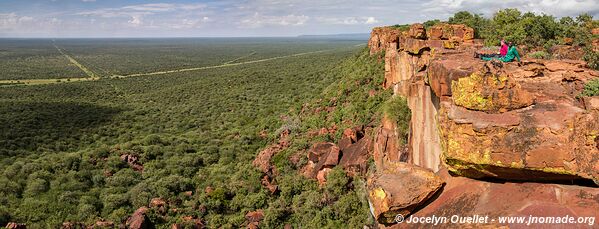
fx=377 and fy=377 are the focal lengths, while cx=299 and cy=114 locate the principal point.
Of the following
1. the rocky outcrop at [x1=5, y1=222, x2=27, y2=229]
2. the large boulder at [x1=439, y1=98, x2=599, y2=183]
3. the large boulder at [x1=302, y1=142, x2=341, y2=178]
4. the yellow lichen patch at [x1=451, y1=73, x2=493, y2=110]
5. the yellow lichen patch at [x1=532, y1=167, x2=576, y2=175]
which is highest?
the yellow lichen patch at [x1=451, y1=73, x2=493, y2=110]

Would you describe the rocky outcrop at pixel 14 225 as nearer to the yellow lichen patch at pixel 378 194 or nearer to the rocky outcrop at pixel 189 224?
the rocky outcrop at pixel 189 224

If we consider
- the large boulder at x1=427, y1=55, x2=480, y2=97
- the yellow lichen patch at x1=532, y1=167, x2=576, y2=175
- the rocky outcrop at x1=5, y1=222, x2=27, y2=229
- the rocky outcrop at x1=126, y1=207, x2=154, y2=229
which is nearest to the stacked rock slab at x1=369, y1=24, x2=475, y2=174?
the large boulder at x1=427, y1=55, x2=480, y2=97

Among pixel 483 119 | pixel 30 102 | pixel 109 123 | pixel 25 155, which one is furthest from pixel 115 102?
pixel 483 119

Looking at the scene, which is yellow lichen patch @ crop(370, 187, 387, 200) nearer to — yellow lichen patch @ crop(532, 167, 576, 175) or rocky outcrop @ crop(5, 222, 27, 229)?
yellow lichen patch @ crop(532, 167, 576, 175)

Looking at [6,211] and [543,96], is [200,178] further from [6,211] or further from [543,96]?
[543,96]

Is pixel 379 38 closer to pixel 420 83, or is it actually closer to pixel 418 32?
pixel 418 32

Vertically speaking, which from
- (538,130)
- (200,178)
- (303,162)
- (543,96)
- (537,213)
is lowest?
(200,178)

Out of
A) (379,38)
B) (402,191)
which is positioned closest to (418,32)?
(402,191)
